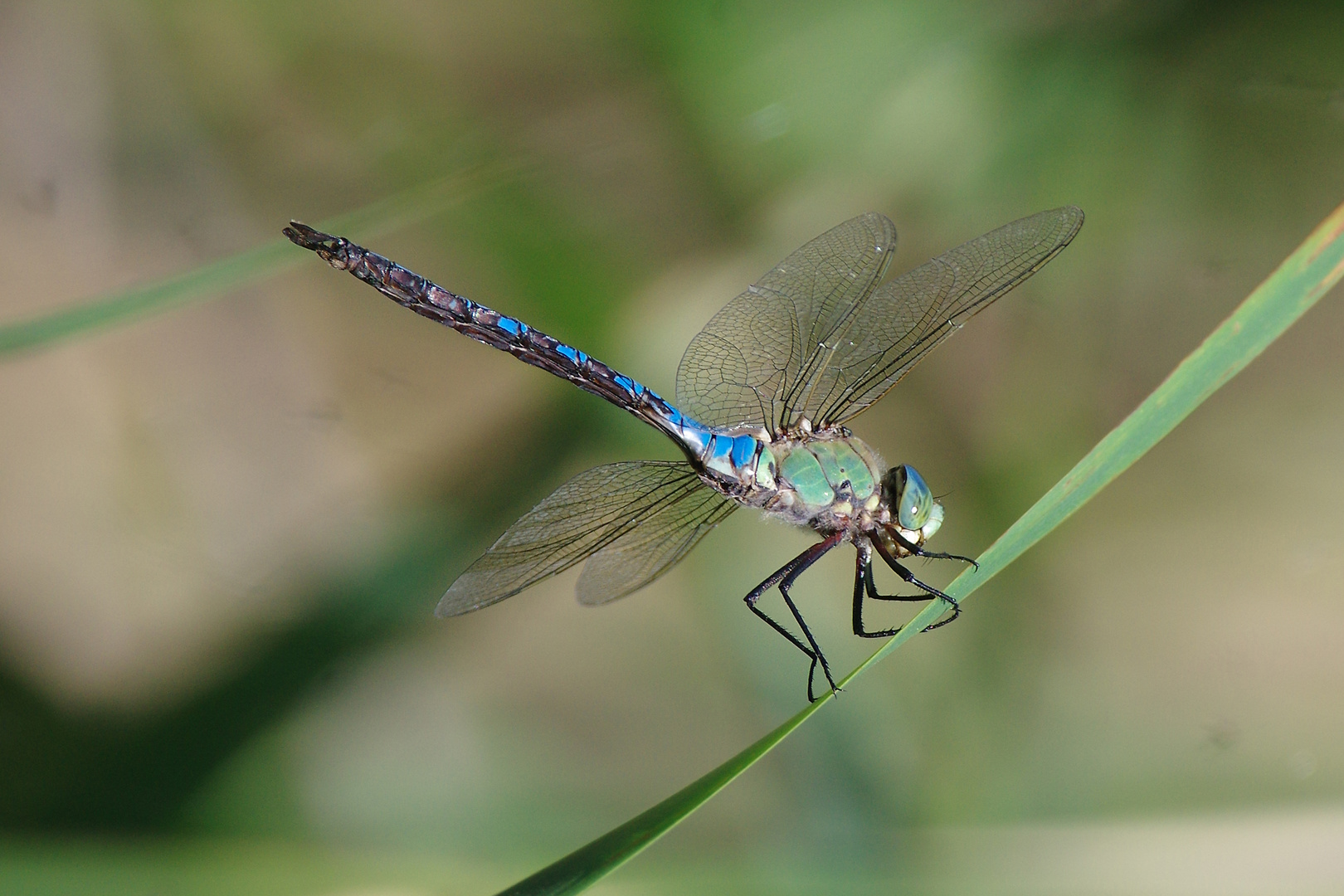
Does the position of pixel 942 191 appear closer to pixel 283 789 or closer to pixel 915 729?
pixel 915 729

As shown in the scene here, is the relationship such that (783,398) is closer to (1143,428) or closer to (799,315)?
(799,315)

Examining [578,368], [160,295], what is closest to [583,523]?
[578,368]

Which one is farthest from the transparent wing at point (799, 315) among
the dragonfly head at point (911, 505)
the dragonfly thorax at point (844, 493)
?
the dragonfly head at point (911, 505)

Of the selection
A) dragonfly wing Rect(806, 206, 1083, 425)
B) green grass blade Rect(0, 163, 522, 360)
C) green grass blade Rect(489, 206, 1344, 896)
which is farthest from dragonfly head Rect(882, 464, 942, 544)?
green grass blade Rect(0, 163, 522, 360)

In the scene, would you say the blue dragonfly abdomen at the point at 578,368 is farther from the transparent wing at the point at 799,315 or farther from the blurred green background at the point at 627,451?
the blurred green background at the point at 627,451

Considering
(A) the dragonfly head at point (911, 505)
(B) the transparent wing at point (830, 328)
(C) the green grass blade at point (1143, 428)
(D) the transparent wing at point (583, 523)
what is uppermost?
(B) the transparent wing at point (830, 328)

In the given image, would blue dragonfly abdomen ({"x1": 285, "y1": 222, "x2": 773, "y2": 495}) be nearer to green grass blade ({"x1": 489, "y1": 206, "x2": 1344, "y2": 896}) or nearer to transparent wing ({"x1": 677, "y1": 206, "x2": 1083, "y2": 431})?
transparent wing ({"x1": 677, "y1": 206, "x2": 1083, "y2": 431})

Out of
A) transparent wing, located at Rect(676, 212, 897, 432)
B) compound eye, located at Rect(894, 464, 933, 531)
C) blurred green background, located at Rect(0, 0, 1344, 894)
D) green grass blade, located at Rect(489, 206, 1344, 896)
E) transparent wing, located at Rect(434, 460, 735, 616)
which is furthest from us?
blurred green background, located at Rect(0, 0, 1344, 894)
